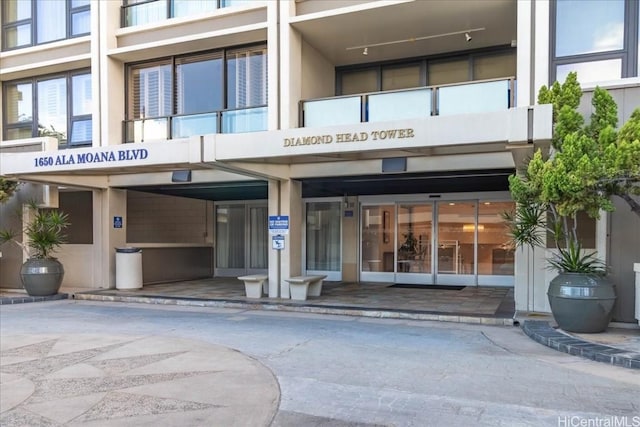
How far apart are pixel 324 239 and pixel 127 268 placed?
18.9ft

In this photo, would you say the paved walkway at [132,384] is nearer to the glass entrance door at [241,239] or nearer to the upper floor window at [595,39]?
the upper floor window at [595,39]

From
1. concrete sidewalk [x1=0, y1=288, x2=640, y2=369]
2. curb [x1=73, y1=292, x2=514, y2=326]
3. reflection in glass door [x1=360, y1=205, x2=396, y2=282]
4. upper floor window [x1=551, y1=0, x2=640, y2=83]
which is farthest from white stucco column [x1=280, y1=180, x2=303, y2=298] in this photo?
upper floor window [x1=551, y1=0, x2=640, y2=83]

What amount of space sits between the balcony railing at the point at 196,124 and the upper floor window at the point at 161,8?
2585 mm

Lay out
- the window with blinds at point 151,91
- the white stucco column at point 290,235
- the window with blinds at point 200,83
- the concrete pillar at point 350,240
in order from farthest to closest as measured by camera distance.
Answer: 1. the concrete pillar at point 350,240
2. the window with blinds at point 151,91
3. the window with blinds at point 200,83
4. the white stucco column at point 290,235

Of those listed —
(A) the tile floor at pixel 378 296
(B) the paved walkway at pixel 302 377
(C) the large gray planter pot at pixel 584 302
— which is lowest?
(A) the tile floor at pixel 378 296

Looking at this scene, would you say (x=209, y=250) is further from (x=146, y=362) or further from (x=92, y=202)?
(x=146, y=362)

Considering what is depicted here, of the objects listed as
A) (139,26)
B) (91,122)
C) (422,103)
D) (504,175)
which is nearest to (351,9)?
(422,103)

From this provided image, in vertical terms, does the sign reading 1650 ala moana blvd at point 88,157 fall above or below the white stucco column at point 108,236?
above

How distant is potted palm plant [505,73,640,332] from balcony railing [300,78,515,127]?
1.89m

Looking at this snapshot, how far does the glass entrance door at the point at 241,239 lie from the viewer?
17.0m

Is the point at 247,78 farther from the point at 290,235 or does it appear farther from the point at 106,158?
the point at 290,235

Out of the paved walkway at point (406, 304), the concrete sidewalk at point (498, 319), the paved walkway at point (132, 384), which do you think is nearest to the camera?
the paved walkway at point (132, 384)

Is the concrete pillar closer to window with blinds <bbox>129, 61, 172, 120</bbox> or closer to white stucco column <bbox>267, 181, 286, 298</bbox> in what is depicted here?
white stucco column <bbox>267, 181, 286, 298</bbox>

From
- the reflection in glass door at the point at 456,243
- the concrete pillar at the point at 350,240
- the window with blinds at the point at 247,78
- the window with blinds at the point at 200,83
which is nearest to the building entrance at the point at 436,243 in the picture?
the reflection in glass door at the point at 456,243
